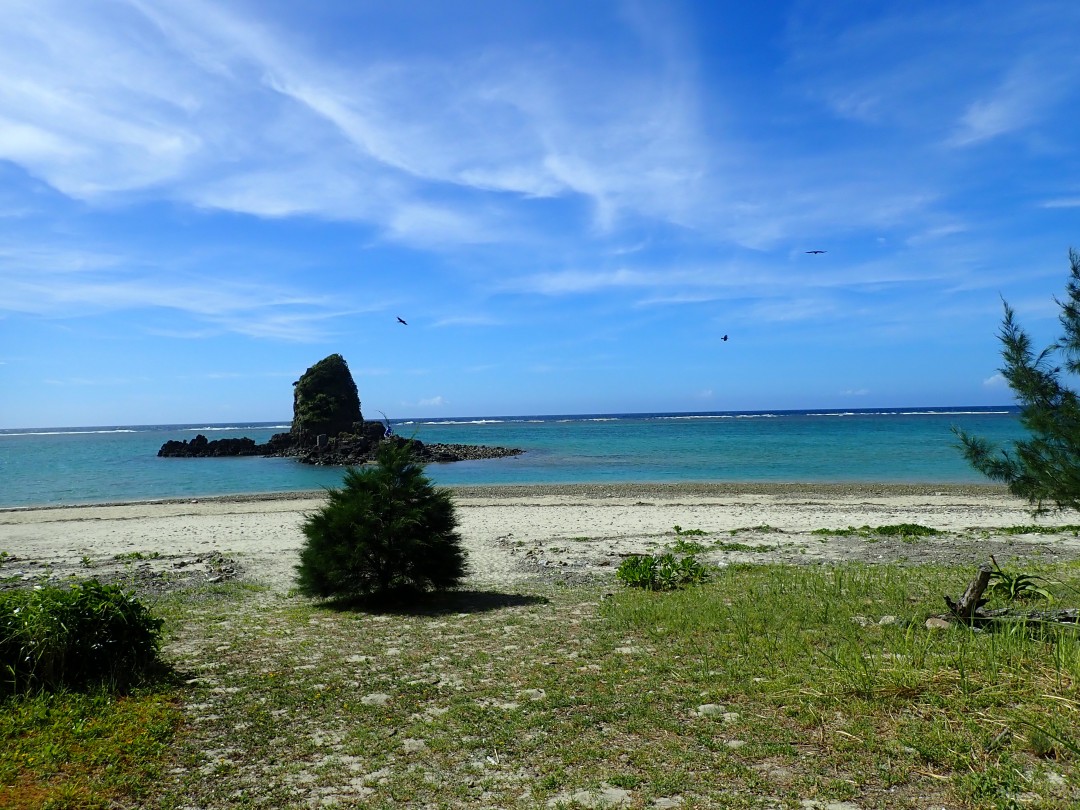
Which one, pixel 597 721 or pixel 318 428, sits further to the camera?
pixel 318 428

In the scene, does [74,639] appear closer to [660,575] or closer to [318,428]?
[660,575]

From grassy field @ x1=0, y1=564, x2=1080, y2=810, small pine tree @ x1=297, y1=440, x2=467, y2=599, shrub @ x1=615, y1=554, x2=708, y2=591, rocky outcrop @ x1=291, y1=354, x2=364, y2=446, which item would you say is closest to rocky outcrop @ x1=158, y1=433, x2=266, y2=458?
rocky outcrop @ x1=291, y1=354, x2=364, y2=446

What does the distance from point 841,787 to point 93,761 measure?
4.79 m

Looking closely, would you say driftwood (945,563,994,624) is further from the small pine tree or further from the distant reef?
the distant reef

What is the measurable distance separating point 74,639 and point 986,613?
340 inches

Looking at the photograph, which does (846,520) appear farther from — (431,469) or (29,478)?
(29,478)

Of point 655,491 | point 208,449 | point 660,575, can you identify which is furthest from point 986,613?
point 208,449

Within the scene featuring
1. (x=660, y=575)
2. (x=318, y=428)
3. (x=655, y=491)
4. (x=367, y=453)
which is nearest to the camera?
(x=660, y=575)

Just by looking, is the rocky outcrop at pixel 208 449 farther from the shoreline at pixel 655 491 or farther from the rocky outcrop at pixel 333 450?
the shoreline at pixel 655 491

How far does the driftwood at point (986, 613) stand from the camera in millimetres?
6859

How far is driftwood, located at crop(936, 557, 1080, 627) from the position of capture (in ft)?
22.5

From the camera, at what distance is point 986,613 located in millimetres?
7328

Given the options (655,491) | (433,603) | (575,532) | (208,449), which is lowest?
(655,491)

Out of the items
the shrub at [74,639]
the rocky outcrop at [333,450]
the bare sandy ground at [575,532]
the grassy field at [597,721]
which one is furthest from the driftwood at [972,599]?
the rocky outcrop at [333,450]
